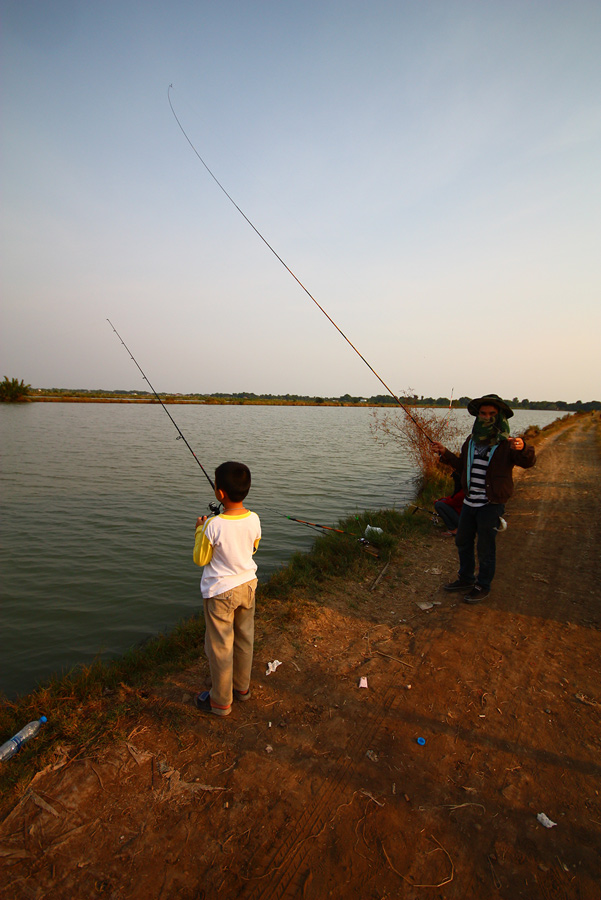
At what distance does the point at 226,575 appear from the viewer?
303cm

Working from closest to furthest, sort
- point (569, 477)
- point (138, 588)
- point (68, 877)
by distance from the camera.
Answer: point (68, 877) → point (138, 588) → point (569, 477)

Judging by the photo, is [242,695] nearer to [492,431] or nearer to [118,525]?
[492,431]

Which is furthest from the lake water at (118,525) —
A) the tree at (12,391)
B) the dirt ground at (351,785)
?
the tree at (12,391)

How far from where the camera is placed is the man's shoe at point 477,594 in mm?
5195

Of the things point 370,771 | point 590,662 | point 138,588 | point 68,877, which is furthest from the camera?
point 138,588

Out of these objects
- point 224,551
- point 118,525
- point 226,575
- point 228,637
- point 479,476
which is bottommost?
point 118,525

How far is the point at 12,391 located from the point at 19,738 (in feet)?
192

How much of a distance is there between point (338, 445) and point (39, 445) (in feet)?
52.7

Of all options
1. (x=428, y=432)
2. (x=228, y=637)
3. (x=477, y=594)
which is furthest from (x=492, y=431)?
(x=428, y=432)

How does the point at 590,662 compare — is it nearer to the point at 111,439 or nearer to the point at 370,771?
the point at 370,771

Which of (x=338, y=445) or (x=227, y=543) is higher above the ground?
(x=227, y=543)

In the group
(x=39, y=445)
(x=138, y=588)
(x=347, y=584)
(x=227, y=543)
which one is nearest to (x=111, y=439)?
(x=39, y=445)

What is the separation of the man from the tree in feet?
192

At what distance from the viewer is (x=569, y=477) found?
1395cm
